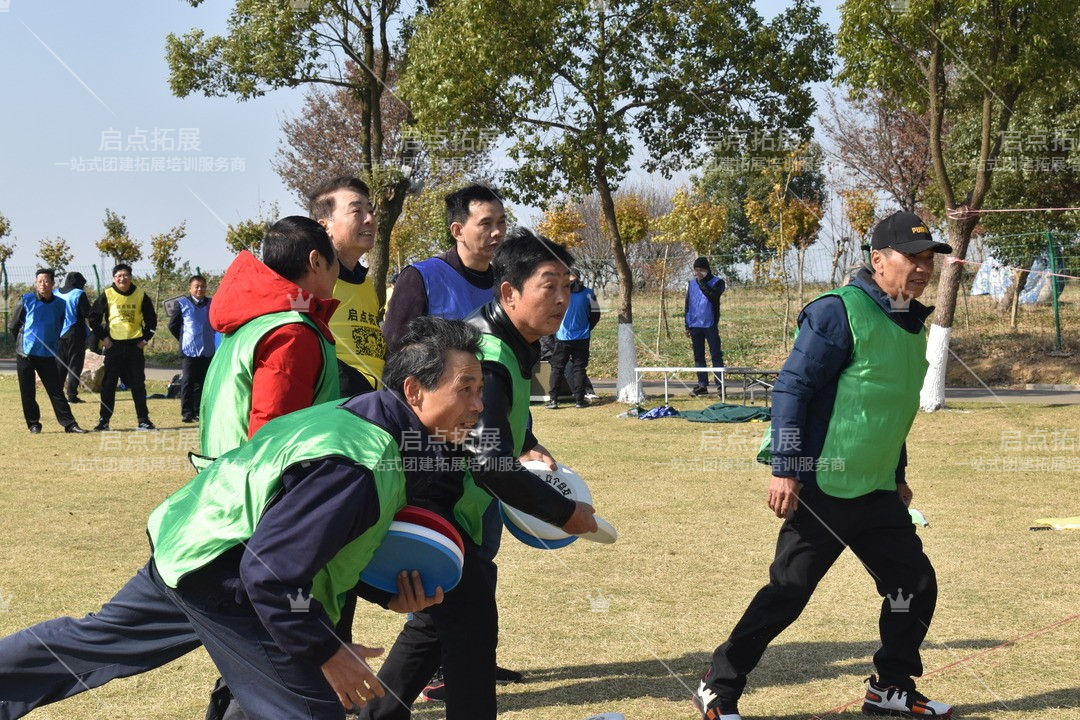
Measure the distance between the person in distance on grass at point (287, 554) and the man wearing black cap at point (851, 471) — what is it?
1.78 meters

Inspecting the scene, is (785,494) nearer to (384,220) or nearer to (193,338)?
(193,338)

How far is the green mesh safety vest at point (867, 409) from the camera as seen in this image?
4.59 metres

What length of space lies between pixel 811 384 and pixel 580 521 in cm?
127

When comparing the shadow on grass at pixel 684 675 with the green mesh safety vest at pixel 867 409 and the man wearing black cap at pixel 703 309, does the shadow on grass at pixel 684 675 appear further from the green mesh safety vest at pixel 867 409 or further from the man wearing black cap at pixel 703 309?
the man wearing black cap at pixel 703 309

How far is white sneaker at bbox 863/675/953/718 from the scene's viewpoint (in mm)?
4676

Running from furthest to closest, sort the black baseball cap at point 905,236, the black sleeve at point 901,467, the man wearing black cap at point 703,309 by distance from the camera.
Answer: the man wearing black cap at point 703,309, the black sleeve at point 901,467, the black baseball cap at point 905,236

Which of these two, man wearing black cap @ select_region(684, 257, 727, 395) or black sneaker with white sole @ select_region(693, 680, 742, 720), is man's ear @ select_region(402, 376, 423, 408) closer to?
→ black sneaker with white sole @ select_region(693, 680, 742, 720)

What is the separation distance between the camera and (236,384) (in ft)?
11.9

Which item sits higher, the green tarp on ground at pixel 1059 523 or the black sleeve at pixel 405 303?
the black sleeve at pixel 405 303

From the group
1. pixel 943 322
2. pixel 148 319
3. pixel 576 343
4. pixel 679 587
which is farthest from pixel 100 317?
pixel 943 322

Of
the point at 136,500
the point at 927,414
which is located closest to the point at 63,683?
the point at 136,500

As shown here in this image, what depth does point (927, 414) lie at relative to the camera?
1520 cm

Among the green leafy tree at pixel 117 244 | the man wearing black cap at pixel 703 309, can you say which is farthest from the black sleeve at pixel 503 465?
the green leafy tree at pixel 117 244

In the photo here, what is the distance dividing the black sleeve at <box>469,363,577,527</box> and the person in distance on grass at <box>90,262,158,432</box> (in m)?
12.1
